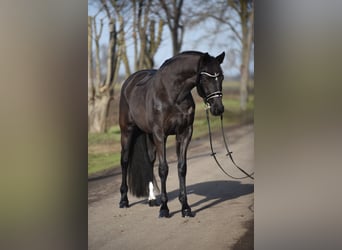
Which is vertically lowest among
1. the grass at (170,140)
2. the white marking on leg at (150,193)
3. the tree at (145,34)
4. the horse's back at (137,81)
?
the white marking on leg at (150,193)

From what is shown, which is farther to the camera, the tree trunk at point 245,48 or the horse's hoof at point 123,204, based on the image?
the horse's hoof at point 123,204

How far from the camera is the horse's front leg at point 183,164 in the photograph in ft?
9.21

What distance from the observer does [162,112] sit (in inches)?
111

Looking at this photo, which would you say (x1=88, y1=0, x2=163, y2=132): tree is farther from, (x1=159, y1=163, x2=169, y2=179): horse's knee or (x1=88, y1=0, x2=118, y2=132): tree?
(x1=159, y1=163, x2=169, y2=179): horse's knee

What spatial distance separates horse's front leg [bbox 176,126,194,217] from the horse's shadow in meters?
0.03

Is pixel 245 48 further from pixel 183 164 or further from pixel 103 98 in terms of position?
pixel 103 98

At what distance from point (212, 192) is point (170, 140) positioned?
1.16ft

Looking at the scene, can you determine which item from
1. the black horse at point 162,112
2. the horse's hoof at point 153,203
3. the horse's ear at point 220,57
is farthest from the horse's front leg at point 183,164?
the horse's ear at point 220,57

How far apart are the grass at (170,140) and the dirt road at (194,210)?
51 millimetres

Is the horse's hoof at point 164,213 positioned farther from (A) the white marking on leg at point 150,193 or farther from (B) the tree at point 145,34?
(B) the tree at point 145,34

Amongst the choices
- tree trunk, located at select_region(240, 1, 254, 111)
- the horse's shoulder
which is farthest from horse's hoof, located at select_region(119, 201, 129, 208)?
tree trunk, located at select_region(240, 1, 254, 111)

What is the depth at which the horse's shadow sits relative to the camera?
2.82 meters

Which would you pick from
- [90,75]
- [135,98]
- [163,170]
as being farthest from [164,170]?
[90,75]
